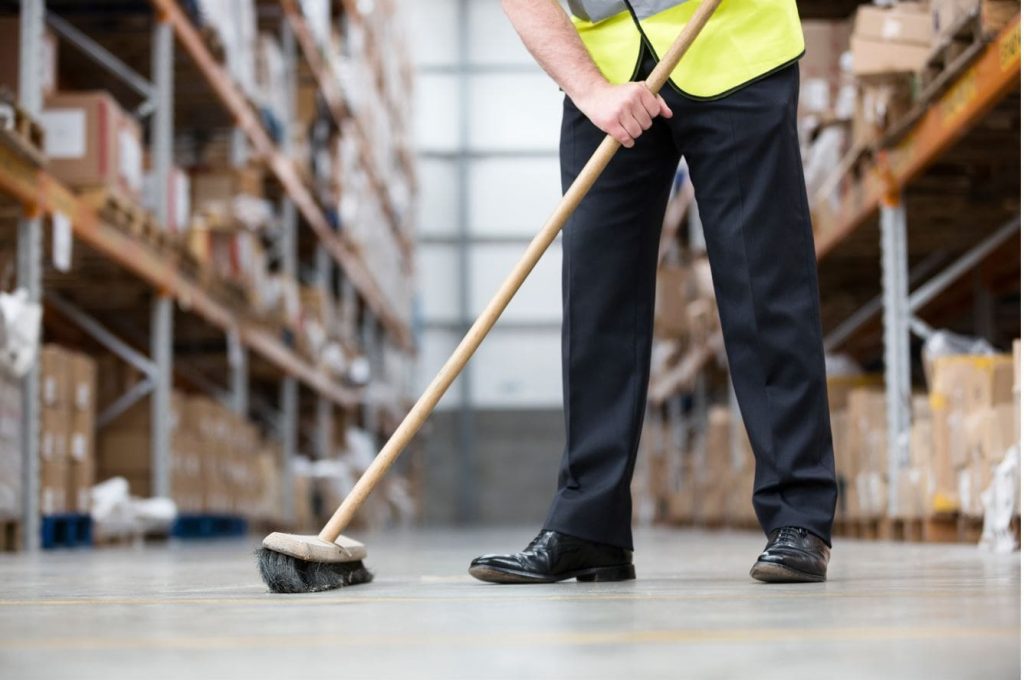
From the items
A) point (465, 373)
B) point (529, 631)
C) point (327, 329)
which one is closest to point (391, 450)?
point (529, 631)

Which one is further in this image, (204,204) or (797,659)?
(204,204)

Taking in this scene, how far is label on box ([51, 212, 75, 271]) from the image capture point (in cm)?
602

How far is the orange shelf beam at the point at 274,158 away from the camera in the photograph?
8.05 metres

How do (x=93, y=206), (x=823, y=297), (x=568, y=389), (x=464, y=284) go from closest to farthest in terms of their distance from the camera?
(x=568, y=389) → (x=93, y=206) → (x=823, y=297) → (x=464, y=284)

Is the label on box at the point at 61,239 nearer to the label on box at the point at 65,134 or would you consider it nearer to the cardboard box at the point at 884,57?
the label on box at the point at 65,134

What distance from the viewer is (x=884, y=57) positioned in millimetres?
5562

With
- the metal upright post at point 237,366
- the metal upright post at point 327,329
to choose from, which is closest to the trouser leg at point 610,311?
the metal upright post at point 237,366

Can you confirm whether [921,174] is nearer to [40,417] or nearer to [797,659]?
[40,417]

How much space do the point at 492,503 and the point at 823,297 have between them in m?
14.6

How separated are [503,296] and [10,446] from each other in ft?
12.3

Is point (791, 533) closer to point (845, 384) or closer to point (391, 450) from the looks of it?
point (391, 450)

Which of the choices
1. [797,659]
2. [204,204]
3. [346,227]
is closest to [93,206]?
[204,204]

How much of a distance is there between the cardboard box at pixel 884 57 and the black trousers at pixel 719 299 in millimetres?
2836

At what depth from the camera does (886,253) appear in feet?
20.7
